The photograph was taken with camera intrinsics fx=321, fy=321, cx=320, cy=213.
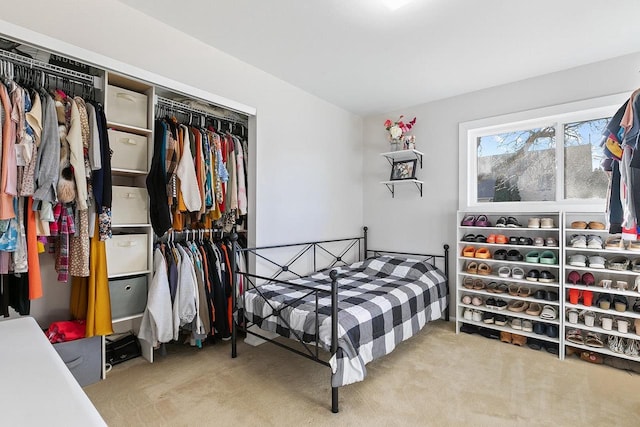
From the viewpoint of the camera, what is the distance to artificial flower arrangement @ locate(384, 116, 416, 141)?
355cm

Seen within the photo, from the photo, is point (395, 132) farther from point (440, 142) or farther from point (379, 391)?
point (379, 391)

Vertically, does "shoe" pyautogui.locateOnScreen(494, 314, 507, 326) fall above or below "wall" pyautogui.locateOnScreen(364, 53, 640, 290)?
below

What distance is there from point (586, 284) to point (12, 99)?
3973 mm

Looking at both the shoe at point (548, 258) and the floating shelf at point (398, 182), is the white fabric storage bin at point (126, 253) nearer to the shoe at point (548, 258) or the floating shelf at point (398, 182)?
the floating shelf at point (398, 182)

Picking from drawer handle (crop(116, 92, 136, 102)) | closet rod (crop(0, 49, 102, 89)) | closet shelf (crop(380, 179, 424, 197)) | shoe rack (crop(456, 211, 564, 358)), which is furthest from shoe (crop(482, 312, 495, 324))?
closet rod (crop(0, 49, 102, 89))

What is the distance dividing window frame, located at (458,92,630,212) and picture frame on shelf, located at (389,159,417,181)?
1.66ft

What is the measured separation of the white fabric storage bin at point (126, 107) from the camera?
2143 mm

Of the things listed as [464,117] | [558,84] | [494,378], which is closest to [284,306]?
[494,378]

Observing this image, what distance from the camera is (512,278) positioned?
2.86 m

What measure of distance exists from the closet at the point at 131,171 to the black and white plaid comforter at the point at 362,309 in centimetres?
80

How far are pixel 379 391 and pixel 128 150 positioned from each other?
234 centimetres

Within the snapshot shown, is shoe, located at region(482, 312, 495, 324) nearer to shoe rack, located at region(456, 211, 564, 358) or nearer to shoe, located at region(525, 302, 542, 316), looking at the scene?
shoe rack, located at region(456, 211, 564, 358)

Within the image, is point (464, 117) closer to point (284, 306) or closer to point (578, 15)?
point (578, 15)

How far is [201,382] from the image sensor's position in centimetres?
215
